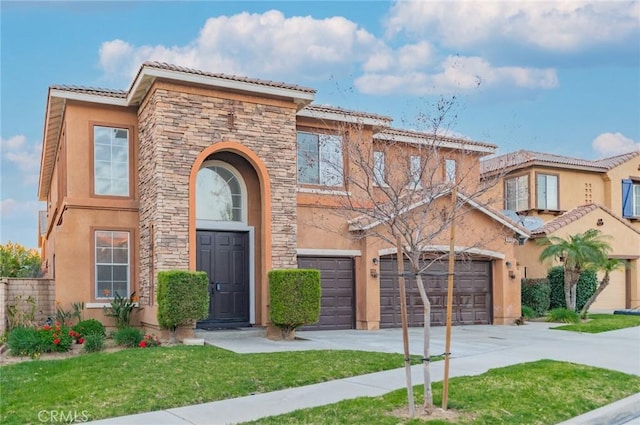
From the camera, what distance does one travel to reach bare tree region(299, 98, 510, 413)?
8.16m

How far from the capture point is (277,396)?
352 inches

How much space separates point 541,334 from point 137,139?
12.2 m

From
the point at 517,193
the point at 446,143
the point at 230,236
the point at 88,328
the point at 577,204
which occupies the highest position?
the point at 446,143

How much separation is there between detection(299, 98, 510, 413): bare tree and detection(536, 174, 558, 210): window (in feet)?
22.4

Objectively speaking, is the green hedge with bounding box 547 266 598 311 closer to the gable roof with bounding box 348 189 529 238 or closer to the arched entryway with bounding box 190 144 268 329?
the gable roof with bounding box 348 189 529 238

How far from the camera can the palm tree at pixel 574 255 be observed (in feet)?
70.6

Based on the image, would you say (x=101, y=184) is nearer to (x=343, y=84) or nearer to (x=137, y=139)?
(x=137, y=139)

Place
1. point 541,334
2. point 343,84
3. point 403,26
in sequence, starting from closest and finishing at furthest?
point 343,84 < point 403,26 < point 541,334

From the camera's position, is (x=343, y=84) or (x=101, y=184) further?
(x=101, y=184)

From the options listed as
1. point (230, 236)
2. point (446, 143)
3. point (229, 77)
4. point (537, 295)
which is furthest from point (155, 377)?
point (537, 295)

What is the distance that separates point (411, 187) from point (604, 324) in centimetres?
1214

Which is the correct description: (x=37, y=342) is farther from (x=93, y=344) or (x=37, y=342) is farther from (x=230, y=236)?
(x=230, y=236)

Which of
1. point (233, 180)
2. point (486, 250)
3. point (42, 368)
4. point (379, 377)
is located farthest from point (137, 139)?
point (486, 250)

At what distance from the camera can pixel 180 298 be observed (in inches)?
542
